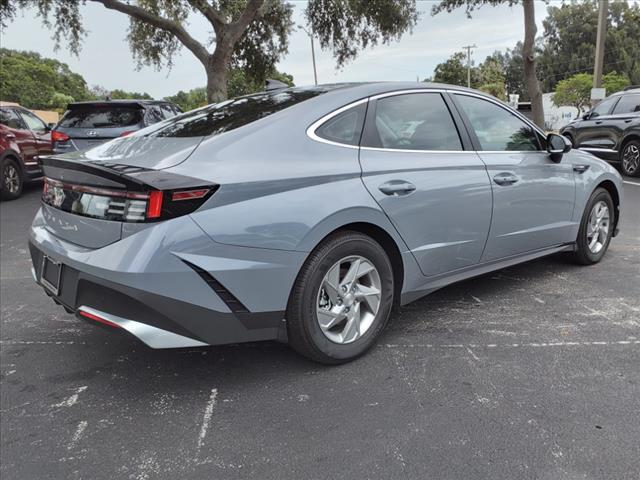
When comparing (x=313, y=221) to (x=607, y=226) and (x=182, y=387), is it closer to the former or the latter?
(x=182, y=387)

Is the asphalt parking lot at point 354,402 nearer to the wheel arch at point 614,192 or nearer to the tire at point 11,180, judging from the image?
the wheel arch at point 614,192

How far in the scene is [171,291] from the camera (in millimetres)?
2449

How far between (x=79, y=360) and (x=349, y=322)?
1634 millimetres

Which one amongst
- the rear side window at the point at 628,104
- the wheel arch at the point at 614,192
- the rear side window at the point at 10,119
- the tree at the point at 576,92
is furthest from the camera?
the tree at the point at 576,92

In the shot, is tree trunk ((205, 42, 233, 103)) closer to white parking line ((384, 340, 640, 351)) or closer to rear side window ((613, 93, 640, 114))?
rear side window ((613, 93, 640, 114))

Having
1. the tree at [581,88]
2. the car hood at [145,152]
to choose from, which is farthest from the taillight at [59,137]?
the tree at [581,88]

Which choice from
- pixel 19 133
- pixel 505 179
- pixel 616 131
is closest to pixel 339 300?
pixel 505 179

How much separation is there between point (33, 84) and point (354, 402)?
84.2 metres

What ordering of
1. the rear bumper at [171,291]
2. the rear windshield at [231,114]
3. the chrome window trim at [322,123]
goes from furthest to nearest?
1. the rear windshield at [231,114]
2. the chrome window trim at [322,123]
3. the rear bumper at [171,291]

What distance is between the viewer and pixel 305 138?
9.65ft

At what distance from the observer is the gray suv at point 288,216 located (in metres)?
2.49

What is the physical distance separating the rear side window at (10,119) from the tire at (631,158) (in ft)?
38.0

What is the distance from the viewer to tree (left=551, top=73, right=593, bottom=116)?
54062mm

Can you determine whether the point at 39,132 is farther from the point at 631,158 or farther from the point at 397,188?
the point at 631,158
